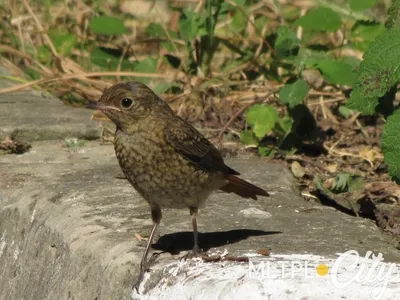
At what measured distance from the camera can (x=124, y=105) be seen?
445 cm

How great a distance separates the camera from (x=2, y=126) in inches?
242

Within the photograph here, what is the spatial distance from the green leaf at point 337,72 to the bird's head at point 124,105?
1.71 metres

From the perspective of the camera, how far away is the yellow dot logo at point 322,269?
353cm

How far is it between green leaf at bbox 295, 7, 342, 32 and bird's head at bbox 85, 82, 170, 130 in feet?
7.32

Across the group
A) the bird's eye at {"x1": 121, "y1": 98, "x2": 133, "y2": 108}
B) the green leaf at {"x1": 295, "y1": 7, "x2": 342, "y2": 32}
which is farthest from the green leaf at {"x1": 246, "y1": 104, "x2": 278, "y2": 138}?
the bird's eye at {"x1": 121, "y1": 98, "x2": 133, "y2": 108}

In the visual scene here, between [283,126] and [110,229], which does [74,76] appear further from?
[110,229]

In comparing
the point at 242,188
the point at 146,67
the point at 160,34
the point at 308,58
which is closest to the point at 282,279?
the point at 242,188

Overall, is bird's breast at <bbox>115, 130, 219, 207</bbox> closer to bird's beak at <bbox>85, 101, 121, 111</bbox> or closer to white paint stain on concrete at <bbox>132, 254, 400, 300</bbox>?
bird's beak at <bbox>85, 101, 121, 111</bbox>

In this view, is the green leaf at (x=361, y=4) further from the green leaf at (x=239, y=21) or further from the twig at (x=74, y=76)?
the green leaf at (x=239, y=21)

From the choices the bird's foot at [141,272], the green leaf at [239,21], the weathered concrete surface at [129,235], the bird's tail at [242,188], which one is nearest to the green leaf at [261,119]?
the weathered concrete surface at [129,235]

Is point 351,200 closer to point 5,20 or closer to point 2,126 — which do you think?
point 2,126

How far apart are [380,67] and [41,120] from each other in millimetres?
2564

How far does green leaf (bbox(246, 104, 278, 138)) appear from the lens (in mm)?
5871

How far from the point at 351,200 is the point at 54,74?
287 cm
